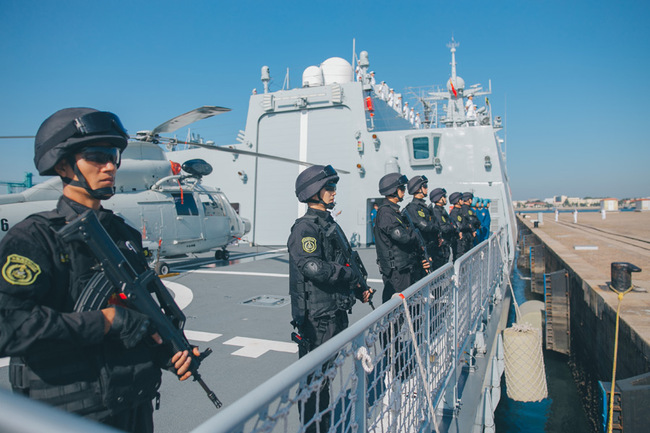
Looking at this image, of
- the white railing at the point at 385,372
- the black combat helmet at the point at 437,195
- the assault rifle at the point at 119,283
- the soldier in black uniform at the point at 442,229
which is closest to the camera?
the white railing at the point at 385,372

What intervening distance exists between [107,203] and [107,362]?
785 cm

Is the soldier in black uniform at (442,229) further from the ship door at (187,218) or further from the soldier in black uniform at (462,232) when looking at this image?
the ship door at (187,218)

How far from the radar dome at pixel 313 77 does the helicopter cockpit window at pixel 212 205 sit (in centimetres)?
684

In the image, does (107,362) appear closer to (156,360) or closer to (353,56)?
(156,360)

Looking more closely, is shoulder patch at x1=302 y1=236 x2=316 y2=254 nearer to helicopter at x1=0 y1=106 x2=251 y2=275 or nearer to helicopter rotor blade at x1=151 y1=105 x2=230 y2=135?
helicopter rotor blade at x1=151 y1=105 x2=230 y2=135

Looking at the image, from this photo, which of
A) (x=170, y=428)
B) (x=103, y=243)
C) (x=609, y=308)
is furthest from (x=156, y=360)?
(x=609, y=308)

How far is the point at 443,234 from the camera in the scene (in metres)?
6.87

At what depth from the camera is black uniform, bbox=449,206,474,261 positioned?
820 cm

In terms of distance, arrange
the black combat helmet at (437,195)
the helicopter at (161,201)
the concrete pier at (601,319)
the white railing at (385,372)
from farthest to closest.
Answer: the helicopter at (161,201), the black combat helmet at (437,195), the concrete pier at (601,319), the white railing at (385,372)

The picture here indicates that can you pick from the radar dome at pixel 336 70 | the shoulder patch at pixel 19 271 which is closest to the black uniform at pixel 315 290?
the shoulder patch at pixel 19 271

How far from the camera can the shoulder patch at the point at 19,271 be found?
134cm

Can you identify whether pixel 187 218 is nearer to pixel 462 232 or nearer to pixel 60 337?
pixel 462 232

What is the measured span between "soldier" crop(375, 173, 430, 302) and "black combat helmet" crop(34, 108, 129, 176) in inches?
121

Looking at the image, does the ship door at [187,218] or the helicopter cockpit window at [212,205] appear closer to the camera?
A: the ship door at [187,218]
